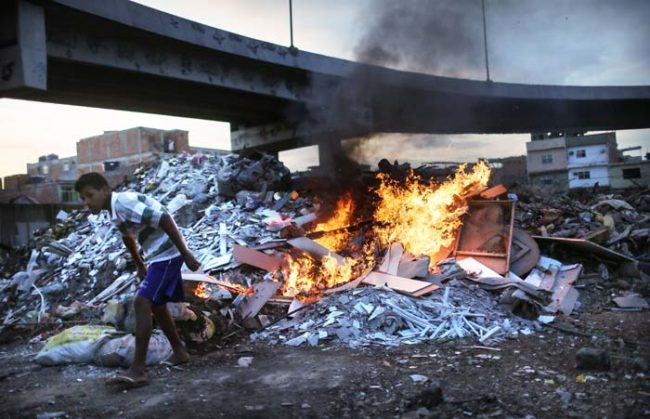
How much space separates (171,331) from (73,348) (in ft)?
4.16

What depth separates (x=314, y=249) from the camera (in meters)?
8.21

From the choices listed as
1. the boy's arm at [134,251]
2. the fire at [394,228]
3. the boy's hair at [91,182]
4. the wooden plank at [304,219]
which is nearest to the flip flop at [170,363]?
the boy's arm at [134,251]

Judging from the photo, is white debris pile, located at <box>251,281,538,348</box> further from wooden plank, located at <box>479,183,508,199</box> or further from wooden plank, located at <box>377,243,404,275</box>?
wooden plank, located at <box>479,183,508,199</box>

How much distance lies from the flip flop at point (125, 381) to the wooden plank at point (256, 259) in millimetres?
3704

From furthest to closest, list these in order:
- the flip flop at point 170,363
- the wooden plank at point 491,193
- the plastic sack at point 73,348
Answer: the wooden plank at point 491,193 < the plastic sack at point 73,348 < the flip flop at point 170,363

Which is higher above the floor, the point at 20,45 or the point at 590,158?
the point at 20,45

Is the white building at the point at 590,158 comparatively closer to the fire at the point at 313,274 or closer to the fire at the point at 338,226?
the fire at the point at 338,226

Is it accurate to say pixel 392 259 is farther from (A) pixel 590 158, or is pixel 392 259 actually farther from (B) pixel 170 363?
(A) pixel 590 158

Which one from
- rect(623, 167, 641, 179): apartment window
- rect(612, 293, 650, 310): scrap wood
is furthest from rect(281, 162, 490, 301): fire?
rect(623, 167, 641, 179): apartment window

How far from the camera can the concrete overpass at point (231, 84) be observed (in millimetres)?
10219

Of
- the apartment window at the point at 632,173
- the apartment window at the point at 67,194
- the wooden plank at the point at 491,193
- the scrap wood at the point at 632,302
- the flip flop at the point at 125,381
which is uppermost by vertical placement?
the apartment window at the point at 67,194

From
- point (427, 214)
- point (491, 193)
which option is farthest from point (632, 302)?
point (427, 214)

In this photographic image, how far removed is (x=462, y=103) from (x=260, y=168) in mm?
9666

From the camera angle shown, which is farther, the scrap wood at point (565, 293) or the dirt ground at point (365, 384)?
the scrap wood at point (565, 293)
